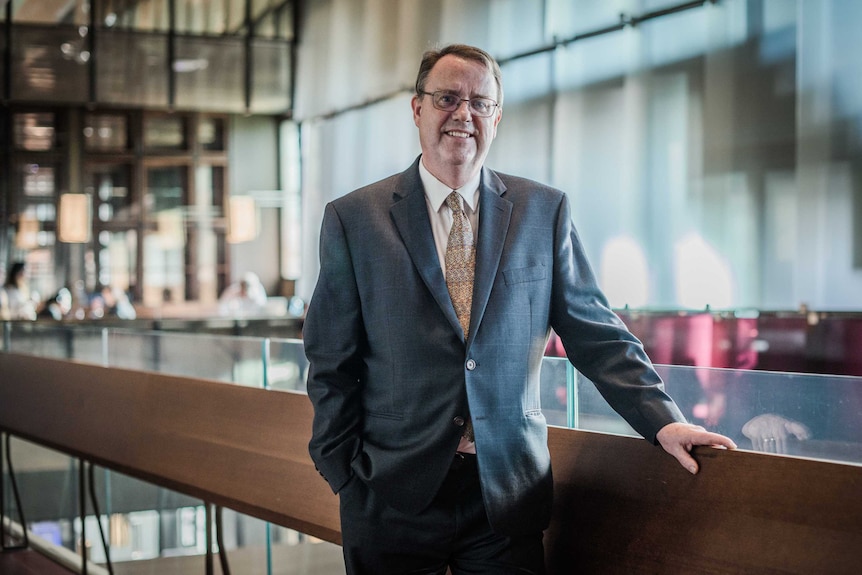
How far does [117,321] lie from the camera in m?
9.80

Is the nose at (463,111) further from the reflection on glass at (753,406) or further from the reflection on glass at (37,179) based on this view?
the reflection on glass at (37,179)

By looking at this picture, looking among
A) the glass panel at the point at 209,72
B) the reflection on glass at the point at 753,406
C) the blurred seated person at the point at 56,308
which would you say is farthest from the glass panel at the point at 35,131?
the reflection on glass at the point at 753,406

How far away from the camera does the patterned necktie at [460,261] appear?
5.94 ft

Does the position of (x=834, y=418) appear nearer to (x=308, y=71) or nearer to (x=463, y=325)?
(x=463, y=325)

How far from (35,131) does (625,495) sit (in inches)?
512

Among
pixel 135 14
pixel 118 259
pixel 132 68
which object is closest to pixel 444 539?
pixel 132 68

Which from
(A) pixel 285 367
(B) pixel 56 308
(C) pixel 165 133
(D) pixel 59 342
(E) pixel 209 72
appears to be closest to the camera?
(A) pixel 285 367

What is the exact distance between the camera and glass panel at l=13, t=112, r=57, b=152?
13.3 m

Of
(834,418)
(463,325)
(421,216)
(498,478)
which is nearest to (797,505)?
(834,418)

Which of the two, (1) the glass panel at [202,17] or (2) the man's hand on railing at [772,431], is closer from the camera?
(2) the man's hand on railing at [772,431]

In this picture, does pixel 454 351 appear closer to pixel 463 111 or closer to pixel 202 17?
pixel 463 111

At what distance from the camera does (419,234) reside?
182cm

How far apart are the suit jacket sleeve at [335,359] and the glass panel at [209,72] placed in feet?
39.4

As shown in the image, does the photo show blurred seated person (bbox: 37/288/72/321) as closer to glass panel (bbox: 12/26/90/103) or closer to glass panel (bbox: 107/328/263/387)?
glass panel (bbox: 12/26/90/103)
